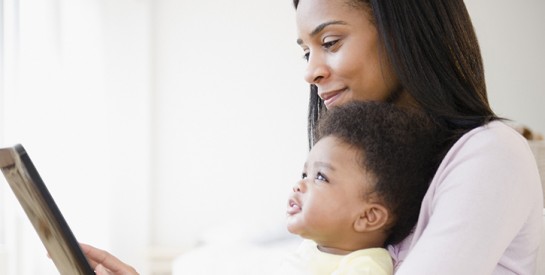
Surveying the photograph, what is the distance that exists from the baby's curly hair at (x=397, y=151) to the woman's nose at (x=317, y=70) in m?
0.16

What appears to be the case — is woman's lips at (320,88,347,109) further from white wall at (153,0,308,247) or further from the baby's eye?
white wall at (153,0,308,247)

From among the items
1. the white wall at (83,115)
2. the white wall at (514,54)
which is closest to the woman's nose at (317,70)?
the white wall at (83,115)

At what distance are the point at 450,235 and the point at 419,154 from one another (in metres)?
0.22

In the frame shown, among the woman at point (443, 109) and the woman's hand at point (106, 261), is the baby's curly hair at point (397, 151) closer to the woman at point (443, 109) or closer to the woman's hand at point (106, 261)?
the woman at point (443, 109)

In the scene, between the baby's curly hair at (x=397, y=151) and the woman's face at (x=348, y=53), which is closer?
the baby's curly hair at (x=397, y=151)

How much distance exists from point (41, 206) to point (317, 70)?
0.62 metres

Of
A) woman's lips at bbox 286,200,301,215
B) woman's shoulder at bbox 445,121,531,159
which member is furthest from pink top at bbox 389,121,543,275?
woman's lips at bbox 286,200,301,215

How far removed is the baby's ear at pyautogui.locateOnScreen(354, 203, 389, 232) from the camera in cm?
120

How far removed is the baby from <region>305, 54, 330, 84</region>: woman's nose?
152 millimetres

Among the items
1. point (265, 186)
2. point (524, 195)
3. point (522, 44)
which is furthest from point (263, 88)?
point (524, 195)

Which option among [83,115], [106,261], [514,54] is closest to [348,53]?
[106,261]

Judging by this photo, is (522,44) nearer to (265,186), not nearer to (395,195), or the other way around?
(265,186)

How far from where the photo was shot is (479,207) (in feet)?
3.33

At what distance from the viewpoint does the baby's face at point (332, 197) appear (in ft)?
3.92
